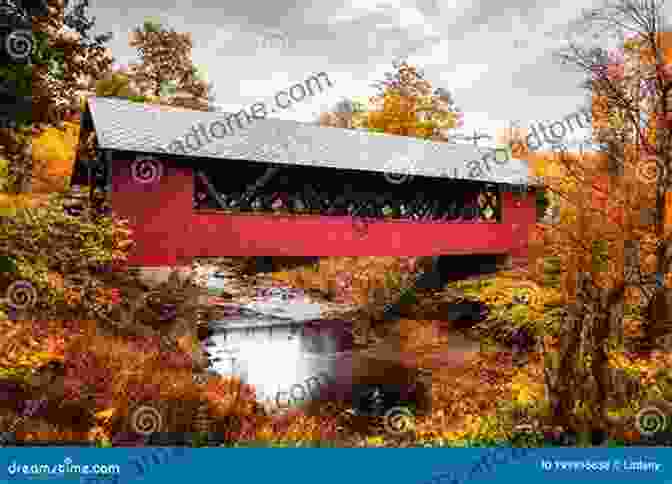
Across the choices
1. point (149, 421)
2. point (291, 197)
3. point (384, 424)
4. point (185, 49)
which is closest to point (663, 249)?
point (384, 424)

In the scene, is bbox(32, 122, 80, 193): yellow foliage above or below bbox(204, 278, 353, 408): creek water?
above

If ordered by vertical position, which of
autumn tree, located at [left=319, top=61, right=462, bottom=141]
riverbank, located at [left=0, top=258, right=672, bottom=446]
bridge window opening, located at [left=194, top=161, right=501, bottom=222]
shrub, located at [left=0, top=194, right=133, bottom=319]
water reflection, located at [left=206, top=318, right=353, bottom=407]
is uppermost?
autumn tree, located at [left=319, top=61, right=462, bottom=141]

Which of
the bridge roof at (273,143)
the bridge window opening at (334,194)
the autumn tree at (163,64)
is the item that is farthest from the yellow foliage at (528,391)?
the autumn tree at (163,64)

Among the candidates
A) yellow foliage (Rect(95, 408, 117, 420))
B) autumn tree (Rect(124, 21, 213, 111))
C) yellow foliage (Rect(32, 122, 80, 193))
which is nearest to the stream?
yellow foliage (Rect(95, 408, 117, 420))

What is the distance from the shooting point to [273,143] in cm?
1309

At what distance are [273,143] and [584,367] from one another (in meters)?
10.1

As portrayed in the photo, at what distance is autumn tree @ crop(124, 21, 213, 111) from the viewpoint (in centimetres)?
3039

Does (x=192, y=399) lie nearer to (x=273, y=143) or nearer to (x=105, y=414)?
(x=105, y=414)

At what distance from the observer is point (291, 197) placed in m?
13.7

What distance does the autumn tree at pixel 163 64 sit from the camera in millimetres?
30391

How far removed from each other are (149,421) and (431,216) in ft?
42.0

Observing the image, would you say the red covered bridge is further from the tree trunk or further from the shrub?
the tree trunk

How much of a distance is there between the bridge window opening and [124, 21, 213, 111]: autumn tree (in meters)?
18.5

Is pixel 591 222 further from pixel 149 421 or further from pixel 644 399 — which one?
pixel 149 421
